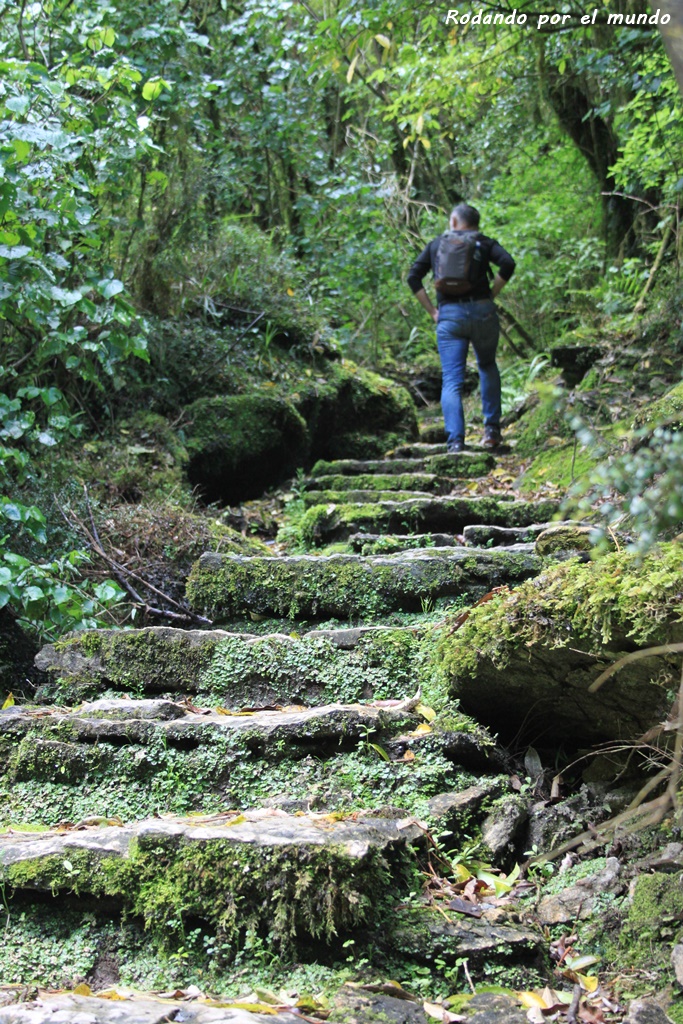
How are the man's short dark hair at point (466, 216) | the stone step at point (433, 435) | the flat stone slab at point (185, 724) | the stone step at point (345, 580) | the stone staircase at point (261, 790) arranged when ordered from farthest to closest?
1. the stone step at point (433, 435)
2. the man's short dark hair at point (466, 216)
3. the stone step at point (345, 580)
4. the flat stone slab at point (185, 724)
5. the stone staircase at point (261, 790)

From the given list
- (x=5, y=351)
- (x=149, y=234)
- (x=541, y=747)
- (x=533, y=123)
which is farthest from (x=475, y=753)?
(x=533, y=123)

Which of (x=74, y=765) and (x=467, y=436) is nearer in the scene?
(x=74, y=765)

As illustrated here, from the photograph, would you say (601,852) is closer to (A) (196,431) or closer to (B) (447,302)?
(A) (196,431)

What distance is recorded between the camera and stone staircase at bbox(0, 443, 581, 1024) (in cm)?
241

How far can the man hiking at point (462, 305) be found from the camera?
7449 mm

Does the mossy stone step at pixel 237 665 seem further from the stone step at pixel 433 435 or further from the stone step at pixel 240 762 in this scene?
the stone step at pixel 433 435

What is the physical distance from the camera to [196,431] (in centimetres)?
725

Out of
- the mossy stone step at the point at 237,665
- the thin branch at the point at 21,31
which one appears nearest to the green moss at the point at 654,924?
the mossy stone step at the point at 237,665

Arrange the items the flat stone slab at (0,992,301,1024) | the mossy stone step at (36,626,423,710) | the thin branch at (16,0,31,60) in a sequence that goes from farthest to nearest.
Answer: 1. the thin branch at (16,0,31,60)
2. the mossy stone step at (36,626,423,710)
3. the flat stone slab at (0,992,301,1024)

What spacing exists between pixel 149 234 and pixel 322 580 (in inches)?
195

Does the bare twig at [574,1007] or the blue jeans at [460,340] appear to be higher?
the blue jeans at [460,340]

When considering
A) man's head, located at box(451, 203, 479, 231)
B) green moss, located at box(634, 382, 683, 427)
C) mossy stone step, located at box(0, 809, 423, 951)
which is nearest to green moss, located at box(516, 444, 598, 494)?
green moss, located at box(634, 382, 683, 427)

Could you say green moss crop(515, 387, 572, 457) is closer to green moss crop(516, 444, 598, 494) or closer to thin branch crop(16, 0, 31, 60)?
green moss crop(516, 444, 598, 494)

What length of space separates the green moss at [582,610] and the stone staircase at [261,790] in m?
0.34
